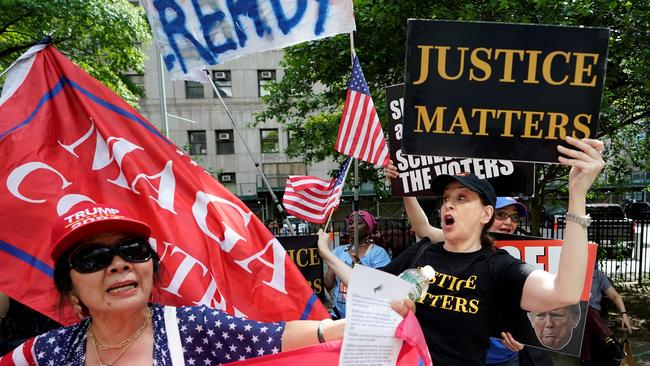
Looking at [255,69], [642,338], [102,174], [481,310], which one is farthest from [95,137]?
[255,69]

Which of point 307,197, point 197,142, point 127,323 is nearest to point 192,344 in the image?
point 127,323

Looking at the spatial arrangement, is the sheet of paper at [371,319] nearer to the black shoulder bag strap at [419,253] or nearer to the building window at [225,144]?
the black shoulder bag strap at [419,253]

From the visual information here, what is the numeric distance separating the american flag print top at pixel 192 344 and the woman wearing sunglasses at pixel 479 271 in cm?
74

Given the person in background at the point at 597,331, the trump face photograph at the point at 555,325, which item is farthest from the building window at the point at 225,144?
the trump face photograph at the point at 555,325

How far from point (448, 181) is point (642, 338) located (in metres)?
5.99

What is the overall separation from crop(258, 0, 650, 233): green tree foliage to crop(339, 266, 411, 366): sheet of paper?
16.6 feet

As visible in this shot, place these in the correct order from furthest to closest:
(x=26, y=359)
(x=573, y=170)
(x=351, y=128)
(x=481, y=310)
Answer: (x=351, y=128) → (x=481, y=310) → (x=573, y=170) → (x=26, y=359)

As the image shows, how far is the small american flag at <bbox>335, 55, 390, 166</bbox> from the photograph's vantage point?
4402 mm

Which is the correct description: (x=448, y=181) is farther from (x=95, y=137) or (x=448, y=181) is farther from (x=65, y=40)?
(x=65, y=40)

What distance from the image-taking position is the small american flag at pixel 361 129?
173 inches

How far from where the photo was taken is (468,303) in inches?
86.0

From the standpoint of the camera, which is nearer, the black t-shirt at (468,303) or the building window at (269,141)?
the black t-shirt at (468,303)

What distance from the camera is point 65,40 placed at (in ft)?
33.9

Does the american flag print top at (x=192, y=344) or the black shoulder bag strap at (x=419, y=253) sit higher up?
the black shoulder bag strap at (x=419, y=253)
